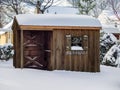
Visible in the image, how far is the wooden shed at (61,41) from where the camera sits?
2038cm

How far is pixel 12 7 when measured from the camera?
46.0 metres

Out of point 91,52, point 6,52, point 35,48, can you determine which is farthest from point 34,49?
point 6,52

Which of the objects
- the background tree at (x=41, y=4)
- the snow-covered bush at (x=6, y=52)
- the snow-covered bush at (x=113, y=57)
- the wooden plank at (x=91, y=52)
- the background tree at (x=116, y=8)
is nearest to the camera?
the wooden plank at (x=91, y=52)

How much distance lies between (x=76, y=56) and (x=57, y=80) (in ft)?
13.6

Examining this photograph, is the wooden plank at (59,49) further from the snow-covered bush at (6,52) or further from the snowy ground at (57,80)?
the snow-covered bush at (6,52)

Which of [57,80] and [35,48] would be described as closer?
[57,80]

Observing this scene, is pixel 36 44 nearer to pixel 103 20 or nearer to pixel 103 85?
pixel 103 85

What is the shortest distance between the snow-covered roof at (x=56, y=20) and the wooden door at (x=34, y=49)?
2.92 feet

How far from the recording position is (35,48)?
21.6 metres

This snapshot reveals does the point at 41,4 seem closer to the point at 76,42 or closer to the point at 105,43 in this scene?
the point at 105,43

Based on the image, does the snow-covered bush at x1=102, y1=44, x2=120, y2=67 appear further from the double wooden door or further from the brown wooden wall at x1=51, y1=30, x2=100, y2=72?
the double wooden door

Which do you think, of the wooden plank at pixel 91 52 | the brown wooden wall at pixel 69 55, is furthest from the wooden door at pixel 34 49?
the wooden plank at pixel 91 52

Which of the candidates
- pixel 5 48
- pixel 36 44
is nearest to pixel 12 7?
pixel 5 48

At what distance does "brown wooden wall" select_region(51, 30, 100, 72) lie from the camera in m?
20.4
